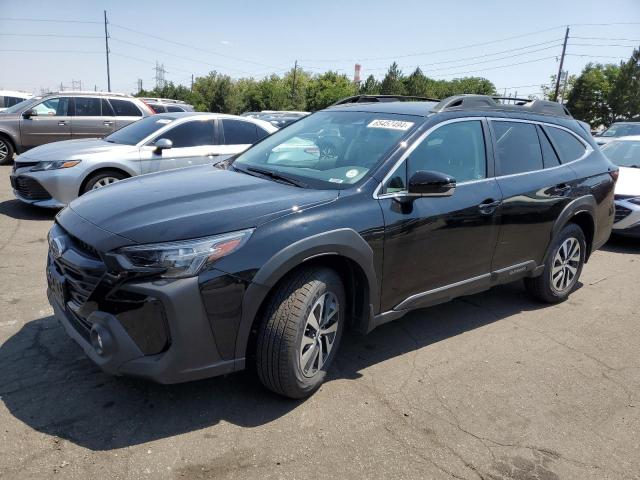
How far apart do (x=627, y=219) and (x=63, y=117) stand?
11495 mm

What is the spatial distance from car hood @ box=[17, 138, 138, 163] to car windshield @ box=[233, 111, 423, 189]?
12.1ft

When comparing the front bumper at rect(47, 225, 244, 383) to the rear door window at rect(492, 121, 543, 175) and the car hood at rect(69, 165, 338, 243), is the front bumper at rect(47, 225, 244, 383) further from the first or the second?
the rear door window at rect(492, 121, 543, 175)

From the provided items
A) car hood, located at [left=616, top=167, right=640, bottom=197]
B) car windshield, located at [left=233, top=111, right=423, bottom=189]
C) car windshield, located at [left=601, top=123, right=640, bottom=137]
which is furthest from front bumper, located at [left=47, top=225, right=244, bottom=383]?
car windshield, located at [left=601, top=123, right=640, bottom=137]

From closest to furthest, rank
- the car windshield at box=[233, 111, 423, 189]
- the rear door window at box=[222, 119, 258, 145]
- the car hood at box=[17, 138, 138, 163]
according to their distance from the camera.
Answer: the car windshield at box=[233, 111, 423, 189]
the car hood at box=[17, 138, 138, 163]
the rear door window at box=[222, 119, 258, 145]

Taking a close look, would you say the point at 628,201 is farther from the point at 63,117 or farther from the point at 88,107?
the point at 63,117

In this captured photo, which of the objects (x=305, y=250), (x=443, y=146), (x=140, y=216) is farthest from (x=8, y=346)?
(x=443, y=146)

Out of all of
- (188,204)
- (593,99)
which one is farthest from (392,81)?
(188,204)

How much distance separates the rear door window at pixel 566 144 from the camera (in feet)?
15.2

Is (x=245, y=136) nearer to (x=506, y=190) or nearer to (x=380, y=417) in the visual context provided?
(x=506, y=190)

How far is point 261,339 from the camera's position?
2.78m

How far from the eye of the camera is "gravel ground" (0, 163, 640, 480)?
8.22ft

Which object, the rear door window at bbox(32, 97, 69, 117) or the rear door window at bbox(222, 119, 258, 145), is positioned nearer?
the rear door window at bbox(222, 119, 258, 145)

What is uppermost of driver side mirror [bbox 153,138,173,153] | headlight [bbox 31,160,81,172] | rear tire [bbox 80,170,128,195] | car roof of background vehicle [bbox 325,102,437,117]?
car roof of background vehicle [bbox 325,102,437,117]

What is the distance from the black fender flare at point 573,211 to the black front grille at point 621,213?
274cm
